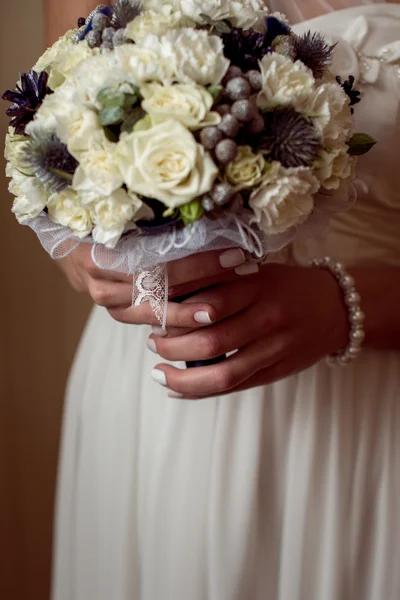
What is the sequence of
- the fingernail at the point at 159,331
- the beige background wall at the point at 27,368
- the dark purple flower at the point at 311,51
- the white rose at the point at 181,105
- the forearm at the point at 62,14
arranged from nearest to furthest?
the white rose at the point at 181,105 → the dark purple flower at the point at 311,51 → the fingernail at the point at 159,331 → the forearm at the point at 62,14 → the beige background wall at the point at 27,368

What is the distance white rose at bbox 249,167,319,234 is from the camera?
0.52 metres

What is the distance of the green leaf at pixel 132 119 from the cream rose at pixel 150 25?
0.06 meters

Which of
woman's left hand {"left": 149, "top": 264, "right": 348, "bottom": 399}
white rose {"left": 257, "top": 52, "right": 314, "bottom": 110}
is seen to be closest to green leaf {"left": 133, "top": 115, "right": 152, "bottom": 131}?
white rose {"left": 257, "top": 52, "right": 314, "bottom": 110}

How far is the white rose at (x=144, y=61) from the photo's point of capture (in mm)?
Result: 492

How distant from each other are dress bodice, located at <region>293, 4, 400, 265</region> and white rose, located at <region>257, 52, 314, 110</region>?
0.25m

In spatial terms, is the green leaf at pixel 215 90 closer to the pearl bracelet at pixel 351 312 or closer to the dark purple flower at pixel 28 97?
the dark purple flower at pixel 28 97

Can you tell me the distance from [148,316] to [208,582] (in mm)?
416

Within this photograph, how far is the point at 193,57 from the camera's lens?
0.49m

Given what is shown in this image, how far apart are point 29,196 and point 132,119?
0.14 metres

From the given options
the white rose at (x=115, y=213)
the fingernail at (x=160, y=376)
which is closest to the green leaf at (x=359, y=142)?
the white rose at (x=115, y=213)

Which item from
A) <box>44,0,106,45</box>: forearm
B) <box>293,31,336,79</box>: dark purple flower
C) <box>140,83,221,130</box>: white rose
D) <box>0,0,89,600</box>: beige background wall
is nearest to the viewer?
<box>140,83,221,130</box>: white rose

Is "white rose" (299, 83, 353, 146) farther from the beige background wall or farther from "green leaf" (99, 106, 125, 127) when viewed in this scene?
the beige background wall

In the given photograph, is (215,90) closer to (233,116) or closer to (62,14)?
(233,116)

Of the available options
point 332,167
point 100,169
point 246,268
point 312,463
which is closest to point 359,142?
point 332,167
